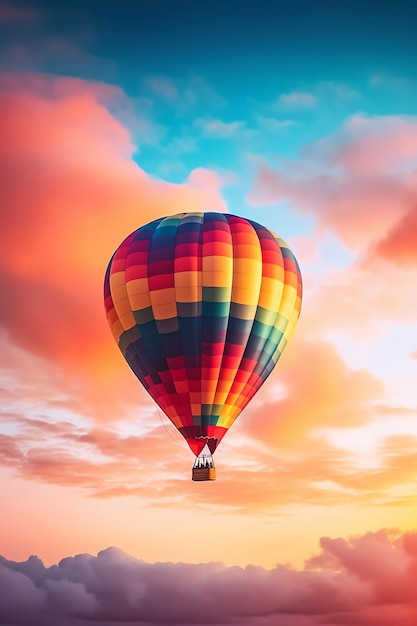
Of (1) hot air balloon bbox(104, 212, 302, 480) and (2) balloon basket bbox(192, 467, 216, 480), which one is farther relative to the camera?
(1) hot air balloon bbox(104, 212, 302, 480)

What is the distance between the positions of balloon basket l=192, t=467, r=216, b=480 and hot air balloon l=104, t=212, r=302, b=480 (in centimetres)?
5

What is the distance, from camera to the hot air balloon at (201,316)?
159 feet

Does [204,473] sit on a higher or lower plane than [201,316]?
lower

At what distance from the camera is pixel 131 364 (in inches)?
2007

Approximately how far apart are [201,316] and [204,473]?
7322mm

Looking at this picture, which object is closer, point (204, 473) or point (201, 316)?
point (204, 473)

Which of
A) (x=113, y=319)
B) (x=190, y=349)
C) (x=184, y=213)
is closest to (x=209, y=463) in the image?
(x=190, y=349)

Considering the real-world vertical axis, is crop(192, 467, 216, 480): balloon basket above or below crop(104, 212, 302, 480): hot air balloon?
below

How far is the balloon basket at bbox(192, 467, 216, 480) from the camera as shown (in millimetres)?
47812

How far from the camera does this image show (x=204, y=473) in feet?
157

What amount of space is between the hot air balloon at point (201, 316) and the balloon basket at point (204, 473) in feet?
0.15

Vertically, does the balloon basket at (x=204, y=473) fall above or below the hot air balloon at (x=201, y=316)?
below

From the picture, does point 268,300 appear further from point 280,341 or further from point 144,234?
point 144,234

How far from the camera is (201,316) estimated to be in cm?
4853
